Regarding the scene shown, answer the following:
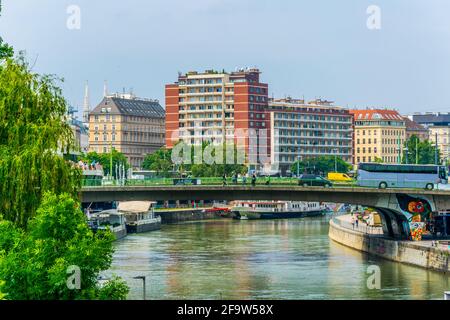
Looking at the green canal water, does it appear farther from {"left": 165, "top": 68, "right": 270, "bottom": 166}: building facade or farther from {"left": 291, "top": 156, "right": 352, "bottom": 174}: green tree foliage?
{"left": 291, "top": 156, "right": 352, "bottom": 174}: green tree foliage

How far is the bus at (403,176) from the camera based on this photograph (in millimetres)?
73250

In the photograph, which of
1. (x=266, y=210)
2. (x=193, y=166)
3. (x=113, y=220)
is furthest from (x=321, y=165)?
(x=113, y=220)

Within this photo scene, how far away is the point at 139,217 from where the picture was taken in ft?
340

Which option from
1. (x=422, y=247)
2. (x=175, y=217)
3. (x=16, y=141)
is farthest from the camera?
(x=175, y=217)

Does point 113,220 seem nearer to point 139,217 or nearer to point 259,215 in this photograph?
point 139,217

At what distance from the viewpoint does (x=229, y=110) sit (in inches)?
6757

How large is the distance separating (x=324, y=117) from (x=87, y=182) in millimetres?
125910

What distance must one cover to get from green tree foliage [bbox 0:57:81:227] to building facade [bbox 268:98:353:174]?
139180 mm

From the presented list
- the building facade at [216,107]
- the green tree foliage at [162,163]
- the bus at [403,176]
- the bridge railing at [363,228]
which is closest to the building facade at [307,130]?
the building facade at [216,107]

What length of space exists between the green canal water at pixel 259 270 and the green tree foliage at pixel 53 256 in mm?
10773

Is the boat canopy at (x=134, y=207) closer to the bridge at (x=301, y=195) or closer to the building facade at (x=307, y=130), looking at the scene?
the bridge at (x=301, y=195)

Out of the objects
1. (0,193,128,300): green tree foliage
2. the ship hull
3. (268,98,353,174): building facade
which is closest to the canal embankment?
(0,193,128,300): green tree foliage
